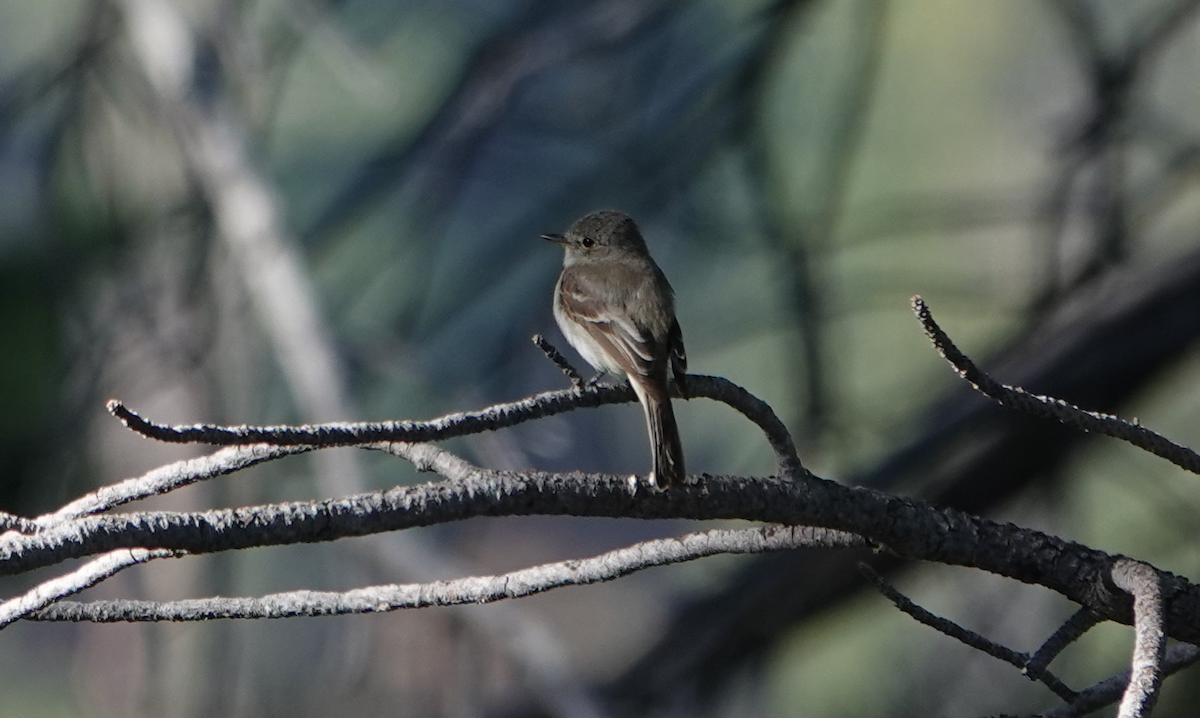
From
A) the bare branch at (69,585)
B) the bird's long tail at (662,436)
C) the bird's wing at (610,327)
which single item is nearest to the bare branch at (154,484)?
the bare branch at (69,585)

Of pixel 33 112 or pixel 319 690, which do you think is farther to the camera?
pixel 33 112

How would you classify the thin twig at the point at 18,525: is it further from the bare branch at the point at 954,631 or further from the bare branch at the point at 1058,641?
the bare branch at the point at 1058,641

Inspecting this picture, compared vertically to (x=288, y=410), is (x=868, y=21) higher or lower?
higher

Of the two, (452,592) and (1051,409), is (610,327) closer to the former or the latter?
(452,592)

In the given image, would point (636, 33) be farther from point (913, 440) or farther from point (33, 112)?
point (33, 112)

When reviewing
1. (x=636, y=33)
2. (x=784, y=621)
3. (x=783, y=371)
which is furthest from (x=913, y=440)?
(x=636, y=33)

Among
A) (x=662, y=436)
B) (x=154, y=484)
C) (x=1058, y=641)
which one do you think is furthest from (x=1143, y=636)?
(x=662, y=436)
